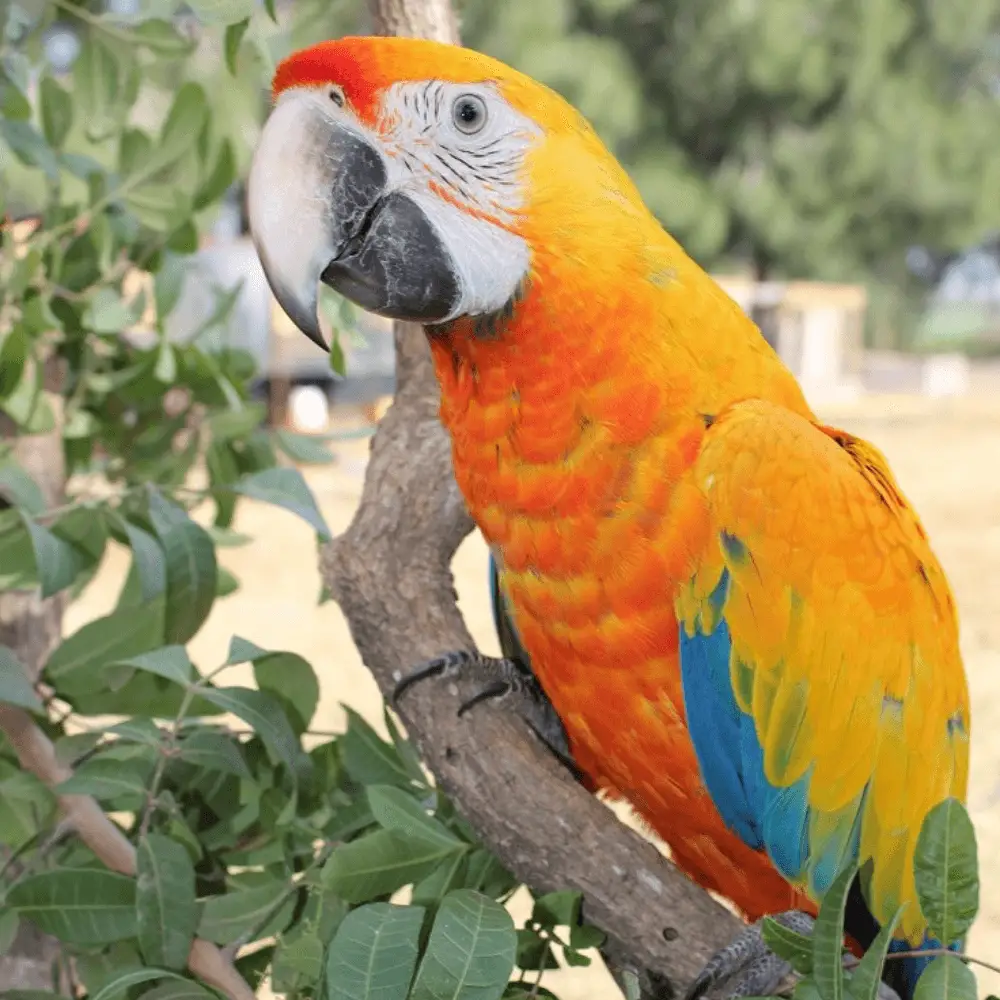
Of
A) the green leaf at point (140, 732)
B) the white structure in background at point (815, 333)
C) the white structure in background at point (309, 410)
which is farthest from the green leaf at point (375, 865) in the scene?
the white structure in background at point (815, 333)

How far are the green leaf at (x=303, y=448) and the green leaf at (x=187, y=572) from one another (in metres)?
0.16

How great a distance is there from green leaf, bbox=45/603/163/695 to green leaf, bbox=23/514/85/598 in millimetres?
35

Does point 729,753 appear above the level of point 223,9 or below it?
below

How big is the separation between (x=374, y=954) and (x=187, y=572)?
241 mm

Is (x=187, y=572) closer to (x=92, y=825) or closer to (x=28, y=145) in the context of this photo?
(x=92, y=825)

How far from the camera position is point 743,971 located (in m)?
0.56

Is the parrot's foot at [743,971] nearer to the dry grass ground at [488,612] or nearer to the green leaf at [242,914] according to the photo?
the green leaf at [242,914]

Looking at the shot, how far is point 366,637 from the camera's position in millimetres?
605

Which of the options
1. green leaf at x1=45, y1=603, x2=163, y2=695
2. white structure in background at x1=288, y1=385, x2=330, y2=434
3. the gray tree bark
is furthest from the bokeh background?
green leaf at x1=45, y1=603, x2=163, y2=695

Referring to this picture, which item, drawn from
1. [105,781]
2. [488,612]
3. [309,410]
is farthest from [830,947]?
[309,410]

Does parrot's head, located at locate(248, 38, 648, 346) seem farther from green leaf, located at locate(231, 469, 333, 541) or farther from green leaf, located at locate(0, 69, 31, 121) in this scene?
green leaf, located at locate(0, 69, 31, 121)

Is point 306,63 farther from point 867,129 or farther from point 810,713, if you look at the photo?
point 867,129

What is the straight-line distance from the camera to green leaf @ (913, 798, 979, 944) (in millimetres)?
381

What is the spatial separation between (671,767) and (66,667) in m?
0.34
